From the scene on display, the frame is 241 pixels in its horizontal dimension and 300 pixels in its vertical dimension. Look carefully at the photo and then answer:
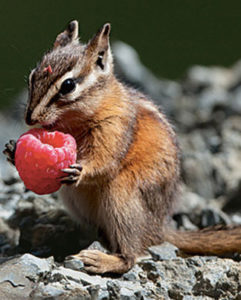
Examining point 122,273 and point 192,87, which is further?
point 192,87

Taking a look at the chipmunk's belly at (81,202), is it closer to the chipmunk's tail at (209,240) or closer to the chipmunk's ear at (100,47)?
the chipmunk's tail at (209,240)

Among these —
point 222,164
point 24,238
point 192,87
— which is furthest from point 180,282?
point 192,87

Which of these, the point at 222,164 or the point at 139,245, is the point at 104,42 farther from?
the point at 222,164

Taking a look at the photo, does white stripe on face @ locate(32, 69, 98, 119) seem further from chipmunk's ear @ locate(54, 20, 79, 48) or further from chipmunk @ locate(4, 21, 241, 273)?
Result: chipmunk's ear @ locate(54, 20, 79, 48)

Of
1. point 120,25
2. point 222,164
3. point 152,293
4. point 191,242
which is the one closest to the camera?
point 152,293

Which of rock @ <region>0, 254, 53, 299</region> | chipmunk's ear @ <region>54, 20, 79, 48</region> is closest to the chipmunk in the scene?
chipmunk's ear @ <region>54, 20, 79, 48</region>

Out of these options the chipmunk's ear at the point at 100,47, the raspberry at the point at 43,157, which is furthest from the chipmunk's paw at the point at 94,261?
the chipmunk's ear at the point at 100,47

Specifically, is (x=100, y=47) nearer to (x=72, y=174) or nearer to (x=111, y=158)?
(x=111, y=158)
